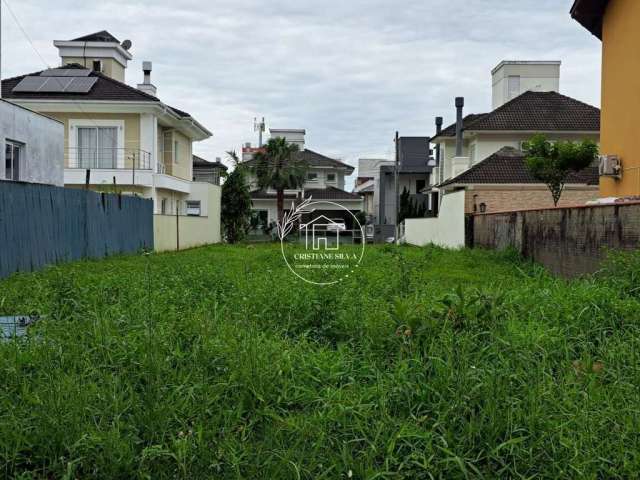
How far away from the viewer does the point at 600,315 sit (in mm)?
5734

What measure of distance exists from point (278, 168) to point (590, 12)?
22.2m

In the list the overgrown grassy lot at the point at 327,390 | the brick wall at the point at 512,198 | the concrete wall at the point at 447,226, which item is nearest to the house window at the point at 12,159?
the overgrown grassy lot at the point at 327,390

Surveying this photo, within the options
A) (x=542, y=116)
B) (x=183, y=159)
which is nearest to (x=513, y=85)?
(x=542, y=116)

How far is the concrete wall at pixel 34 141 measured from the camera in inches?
565

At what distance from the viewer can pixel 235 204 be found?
32.6 meters

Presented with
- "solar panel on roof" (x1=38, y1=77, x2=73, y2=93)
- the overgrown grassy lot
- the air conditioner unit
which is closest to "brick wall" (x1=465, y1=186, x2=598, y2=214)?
the air conditioner unit

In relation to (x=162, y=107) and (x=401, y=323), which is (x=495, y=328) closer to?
(x=401, y=323)

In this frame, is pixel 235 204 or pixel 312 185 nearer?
pixel 235 204

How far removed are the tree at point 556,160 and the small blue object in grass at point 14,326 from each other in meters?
18.3

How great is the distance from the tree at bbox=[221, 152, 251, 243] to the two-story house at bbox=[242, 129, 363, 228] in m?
2.48

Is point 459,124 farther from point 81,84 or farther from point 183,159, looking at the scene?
point 81,84

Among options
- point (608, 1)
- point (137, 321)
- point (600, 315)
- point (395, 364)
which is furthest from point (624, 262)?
point (608, 1)

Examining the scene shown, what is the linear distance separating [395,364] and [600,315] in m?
2.15

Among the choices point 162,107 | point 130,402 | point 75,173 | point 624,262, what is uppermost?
point 162,107
